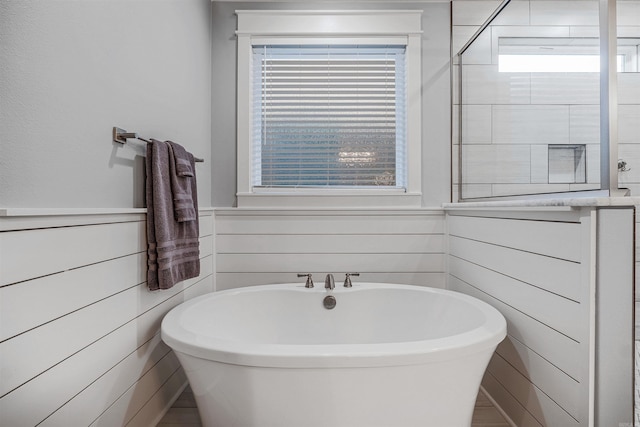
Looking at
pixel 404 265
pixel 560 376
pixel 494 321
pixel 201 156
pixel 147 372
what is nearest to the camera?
pixel 560 376

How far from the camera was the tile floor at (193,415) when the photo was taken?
1.51 meters

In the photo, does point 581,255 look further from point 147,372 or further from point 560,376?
point 147,372

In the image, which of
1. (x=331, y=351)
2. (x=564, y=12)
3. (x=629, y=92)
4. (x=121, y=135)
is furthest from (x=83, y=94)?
(x=629, y=92)

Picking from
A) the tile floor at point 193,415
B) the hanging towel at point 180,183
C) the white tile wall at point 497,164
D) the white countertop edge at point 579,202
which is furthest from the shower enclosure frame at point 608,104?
the hanging towel at point 180,183

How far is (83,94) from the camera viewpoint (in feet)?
3.40

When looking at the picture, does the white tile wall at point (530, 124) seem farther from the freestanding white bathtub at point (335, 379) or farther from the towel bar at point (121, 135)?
the towel bar at point (121, 135)

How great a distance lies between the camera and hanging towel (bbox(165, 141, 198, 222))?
4.70ft

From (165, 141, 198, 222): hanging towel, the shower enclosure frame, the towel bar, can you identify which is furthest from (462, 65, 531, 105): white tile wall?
the towel bar

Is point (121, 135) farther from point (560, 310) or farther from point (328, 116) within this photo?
point (560, 310)

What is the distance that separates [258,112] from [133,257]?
1291 mm

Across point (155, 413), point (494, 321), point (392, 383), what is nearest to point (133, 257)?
point (155, 413)

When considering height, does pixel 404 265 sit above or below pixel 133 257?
below

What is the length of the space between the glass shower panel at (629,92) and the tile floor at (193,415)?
43.6 inches

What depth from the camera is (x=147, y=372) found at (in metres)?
1.40
